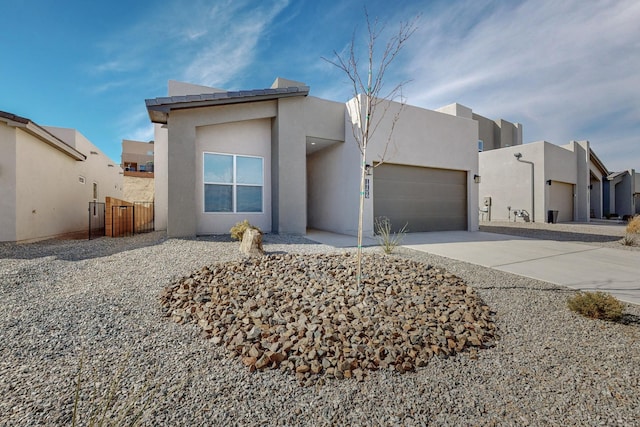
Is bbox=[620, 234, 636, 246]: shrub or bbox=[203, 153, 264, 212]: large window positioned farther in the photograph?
bbox=[203, 153, 264, 212]: large window

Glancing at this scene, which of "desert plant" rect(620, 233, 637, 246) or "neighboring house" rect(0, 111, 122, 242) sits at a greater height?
"neighboring house" rect(0, 111, 122, 242)

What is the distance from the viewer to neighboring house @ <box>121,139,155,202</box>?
26547 millimetres

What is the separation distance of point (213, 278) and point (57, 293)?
2006mm

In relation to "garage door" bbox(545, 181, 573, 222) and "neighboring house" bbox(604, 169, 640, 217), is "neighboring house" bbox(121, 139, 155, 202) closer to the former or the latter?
"garage door" bbox(545, 181, 573, 222)

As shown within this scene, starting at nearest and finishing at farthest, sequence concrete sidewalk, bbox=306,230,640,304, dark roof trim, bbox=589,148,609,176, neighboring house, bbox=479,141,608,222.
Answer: concrete sidewalk, bbox=306,230,640,304, neighboring house, bbox=479,141,608,222, dark roof trim, bbox=589,148,609,176

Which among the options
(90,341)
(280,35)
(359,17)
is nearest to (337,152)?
(280,35)

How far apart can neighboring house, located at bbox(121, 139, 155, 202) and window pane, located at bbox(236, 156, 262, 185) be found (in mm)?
18736

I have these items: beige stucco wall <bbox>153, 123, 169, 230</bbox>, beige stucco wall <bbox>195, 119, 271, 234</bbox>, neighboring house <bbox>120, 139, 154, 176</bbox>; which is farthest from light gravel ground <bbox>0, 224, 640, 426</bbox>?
neighboring house <bbox>120, 139, 154, 176</bbox>

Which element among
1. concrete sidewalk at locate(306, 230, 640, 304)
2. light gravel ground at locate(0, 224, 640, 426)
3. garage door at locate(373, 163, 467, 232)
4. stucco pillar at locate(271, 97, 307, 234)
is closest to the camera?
light gravel ground at locate(0, 224, 640, 426)

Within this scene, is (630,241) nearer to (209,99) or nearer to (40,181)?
(209,99)

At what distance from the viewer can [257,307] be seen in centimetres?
312

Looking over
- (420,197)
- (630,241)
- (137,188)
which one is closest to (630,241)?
(630,241)

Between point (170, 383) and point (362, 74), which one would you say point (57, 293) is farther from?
point (362, 74)

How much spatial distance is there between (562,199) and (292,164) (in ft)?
62.4
